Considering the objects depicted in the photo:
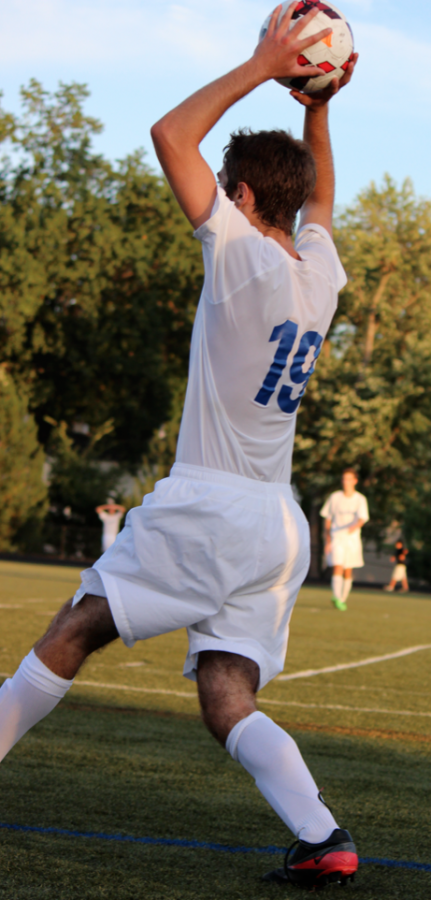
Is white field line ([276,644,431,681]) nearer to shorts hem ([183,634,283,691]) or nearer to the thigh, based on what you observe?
shorts hem ([183,634,283,691])

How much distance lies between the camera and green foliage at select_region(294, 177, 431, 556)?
38719mm

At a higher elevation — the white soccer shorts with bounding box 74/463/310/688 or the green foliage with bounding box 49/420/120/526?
the white soccer shorts with bounding box 74/463/310/688

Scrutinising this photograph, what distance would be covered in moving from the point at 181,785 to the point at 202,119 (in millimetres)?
2742

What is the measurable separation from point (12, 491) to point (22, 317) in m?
8.27

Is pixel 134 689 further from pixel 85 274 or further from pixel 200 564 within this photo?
pixel 85 274

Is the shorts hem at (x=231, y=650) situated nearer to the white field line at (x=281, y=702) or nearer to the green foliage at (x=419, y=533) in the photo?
the white field line at (x=281, y=702)

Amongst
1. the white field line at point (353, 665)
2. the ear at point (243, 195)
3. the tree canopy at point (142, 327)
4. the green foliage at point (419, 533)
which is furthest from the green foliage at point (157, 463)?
the ear at point (243, 195)

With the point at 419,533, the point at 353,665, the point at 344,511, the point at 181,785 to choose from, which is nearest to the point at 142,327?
the point at 419,533

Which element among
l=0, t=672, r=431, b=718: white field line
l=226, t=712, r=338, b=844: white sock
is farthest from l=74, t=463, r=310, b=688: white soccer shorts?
l=0, t=672, r=431, b=718: white field line

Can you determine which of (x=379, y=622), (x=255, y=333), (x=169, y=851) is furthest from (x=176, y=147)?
(x=379, y=622)

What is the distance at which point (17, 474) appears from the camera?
1465 inches

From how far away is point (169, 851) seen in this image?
10.7ft

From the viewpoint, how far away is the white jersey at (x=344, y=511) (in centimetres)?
1766

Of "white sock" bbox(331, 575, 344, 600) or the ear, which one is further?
"white sock" bbox(331, 575, 344, 600)
